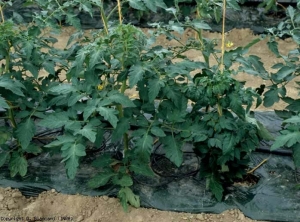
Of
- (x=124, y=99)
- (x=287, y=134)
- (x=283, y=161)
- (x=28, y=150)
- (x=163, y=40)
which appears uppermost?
(x=124, y=99)

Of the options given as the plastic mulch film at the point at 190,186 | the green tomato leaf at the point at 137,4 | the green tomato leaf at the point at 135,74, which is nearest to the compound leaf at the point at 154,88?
the green tomato leaf at the point at 135,74

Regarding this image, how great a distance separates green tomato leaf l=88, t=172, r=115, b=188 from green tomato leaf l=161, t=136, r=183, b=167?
45 centimetres

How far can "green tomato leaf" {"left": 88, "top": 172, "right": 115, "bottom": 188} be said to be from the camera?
3.29 metres

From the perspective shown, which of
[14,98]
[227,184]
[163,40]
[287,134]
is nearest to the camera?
[287,134]

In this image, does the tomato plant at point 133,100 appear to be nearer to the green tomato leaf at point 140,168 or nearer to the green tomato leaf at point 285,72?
the green tomato leaf at point 140,168

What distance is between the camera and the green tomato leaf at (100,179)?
3.29 metres

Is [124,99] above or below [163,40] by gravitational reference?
above

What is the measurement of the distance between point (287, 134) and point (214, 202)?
738 millimetres

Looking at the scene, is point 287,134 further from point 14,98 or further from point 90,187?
point 14,98

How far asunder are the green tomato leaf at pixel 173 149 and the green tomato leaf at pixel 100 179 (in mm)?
449

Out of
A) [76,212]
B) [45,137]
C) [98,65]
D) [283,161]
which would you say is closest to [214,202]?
[283,161]

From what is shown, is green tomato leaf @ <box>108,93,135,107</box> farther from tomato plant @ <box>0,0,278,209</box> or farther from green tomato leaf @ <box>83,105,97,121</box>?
green tomato leaf @ <box>83,105,97,121</box>

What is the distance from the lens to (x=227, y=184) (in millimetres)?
3410

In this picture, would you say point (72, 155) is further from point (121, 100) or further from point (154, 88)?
point (154, 88)
